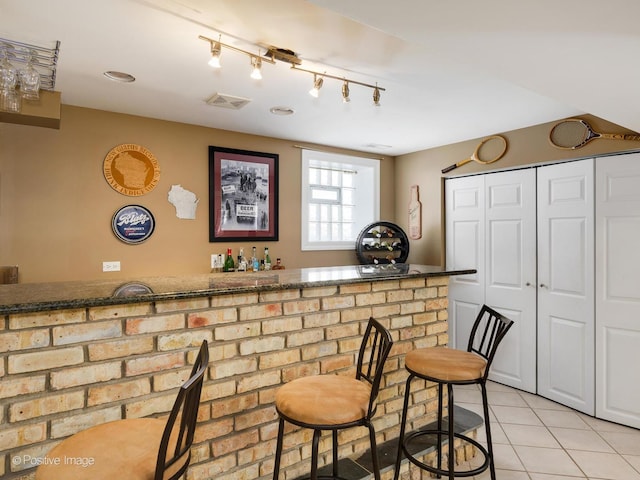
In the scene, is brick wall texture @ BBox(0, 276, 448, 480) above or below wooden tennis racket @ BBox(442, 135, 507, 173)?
below

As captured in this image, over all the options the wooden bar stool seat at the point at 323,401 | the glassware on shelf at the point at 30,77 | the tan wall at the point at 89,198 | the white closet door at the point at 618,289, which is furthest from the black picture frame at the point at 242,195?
the white closet door at the point at 618,289

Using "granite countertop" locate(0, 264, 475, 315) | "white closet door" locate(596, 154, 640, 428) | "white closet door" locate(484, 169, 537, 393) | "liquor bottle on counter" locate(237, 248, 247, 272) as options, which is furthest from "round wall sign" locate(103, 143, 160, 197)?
"white closet door" locate(596, 154, 640, 428)

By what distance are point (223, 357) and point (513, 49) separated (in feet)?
5.67

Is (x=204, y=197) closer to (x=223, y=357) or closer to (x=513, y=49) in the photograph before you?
(x=223, y=357)

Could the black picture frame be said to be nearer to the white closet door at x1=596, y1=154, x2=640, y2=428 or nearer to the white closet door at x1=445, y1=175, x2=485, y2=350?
the white closet door at x1=445, y1=175, x2=485, y2=350

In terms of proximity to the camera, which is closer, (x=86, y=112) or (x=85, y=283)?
(x=85, y=283)

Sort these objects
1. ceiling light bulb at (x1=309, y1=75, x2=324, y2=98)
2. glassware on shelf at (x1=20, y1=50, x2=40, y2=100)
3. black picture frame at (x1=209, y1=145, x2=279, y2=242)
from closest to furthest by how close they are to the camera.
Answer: glassware on shelf at (x1=20, y1=50, x2=40, y2=100), ceiling light bulb at (x1=309, y1=75, x2=324, y2=98), black picture frame at (x1=209, y1=145, x2=279, y2=242)

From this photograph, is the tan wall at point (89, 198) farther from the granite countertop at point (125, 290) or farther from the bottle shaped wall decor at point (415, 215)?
the bottle shaped wall decor at point (415, 215)

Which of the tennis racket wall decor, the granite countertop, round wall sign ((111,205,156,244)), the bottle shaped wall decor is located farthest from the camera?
the bottle shaped wall decor

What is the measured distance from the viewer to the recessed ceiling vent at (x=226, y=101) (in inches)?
110

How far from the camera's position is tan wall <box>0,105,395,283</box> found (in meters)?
2.85

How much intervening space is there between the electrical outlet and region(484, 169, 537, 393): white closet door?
3.51 meters

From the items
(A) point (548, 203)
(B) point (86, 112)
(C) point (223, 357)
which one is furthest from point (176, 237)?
(A) point (548, 203)

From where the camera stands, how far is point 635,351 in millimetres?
2910
